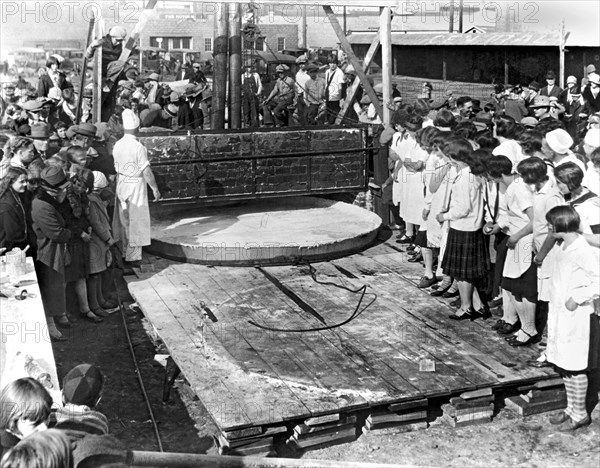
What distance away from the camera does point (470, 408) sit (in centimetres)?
738

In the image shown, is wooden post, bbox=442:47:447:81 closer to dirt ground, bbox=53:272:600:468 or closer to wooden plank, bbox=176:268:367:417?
wooden plank, bbox=176:268:367:417

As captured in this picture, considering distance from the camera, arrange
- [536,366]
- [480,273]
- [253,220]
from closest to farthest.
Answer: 1. [536,366]
2. [480,273]
3. [253,220]

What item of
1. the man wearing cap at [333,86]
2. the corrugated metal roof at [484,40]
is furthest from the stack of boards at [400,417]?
the corrugated metal roof at [484,40]

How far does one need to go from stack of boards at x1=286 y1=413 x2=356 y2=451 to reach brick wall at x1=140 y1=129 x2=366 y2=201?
576cm

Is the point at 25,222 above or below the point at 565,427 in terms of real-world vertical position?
above

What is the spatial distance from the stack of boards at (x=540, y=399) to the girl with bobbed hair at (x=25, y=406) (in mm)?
4273

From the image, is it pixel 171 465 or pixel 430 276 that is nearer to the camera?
pixel 171 465

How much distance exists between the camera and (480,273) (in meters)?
8.88

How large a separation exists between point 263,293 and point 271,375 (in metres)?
2.27

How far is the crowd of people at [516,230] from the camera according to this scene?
7090mm

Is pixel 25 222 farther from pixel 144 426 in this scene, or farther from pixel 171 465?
pixel 171 465

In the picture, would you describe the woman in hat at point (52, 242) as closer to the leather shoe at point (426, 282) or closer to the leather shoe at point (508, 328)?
the leather shoe at point (426, 282)

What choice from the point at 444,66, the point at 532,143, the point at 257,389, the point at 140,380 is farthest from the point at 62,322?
the point at 444,66

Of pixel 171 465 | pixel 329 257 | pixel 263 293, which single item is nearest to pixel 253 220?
pixel 329 257
